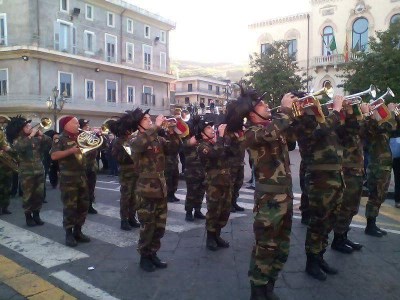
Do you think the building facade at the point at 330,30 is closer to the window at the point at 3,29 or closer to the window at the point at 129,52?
the window at the point at 129,52

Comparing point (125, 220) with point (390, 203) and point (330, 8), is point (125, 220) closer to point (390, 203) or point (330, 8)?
point (390, 203)

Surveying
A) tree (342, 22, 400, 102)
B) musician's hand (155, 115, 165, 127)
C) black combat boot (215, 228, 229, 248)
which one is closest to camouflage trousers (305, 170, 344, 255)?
black combat boot (215, 228, 229, 248)

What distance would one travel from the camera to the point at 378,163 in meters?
6.19

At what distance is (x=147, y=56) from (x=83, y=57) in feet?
28.8

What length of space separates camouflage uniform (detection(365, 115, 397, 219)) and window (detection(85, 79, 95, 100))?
31.9 metres

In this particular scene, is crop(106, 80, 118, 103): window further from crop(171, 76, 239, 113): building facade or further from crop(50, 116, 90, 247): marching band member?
crop(50, 116, 90, 247): marching band member

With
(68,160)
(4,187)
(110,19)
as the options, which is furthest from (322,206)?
(110,19)

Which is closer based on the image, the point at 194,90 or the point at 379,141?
the point at 379,141

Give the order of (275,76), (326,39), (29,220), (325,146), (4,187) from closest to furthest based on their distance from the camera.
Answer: (325,146) < (29,220) < (4,187) < (275,76) < (326,39)

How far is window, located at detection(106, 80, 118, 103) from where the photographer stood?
1448 inches

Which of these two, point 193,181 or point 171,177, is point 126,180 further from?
point 171,177

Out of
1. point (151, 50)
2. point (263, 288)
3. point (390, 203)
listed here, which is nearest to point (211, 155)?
→ point (263, 288)

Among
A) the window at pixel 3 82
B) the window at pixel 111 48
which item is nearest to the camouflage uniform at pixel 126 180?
the window at pixel 3 82

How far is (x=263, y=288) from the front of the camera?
3.82m
